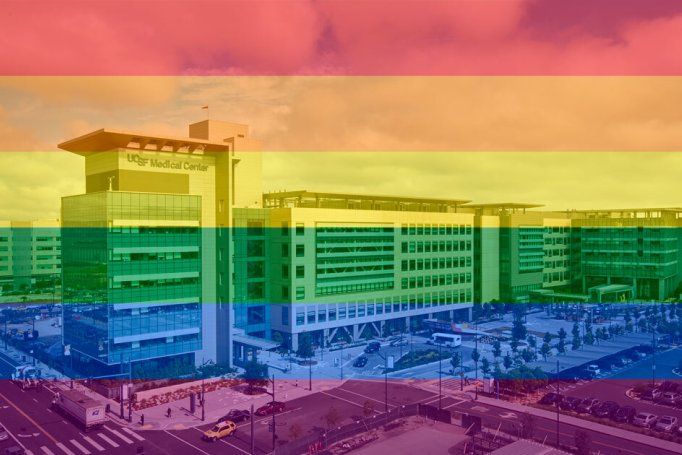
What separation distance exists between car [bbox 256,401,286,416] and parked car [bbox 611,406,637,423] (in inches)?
759

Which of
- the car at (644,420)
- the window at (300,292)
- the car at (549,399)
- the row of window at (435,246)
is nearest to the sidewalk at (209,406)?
the window at (300,292)

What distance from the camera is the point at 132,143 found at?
40.5m

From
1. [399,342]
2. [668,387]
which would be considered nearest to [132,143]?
[399,342]

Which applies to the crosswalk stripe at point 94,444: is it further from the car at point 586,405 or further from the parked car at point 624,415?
the parked car at point 624,415

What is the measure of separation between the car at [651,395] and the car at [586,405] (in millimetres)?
4154

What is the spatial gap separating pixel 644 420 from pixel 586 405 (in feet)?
10.8

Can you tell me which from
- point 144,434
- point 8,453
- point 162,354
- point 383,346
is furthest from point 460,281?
point 8,453

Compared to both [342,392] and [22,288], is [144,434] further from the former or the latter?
[22,288]

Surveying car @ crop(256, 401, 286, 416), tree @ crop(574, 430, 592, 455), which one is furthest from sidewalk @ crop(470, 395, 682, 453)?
car @ crop(256, 401, 286, 416)

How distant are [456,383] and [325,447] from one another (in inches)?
581

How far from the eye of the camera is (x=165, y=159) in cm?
4191

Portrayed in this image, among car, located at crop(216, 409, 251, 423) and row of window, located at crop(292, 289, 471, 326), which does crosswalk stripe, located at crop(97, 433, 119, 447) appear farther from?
row of window, located at crop(292, 289, 471, 326)

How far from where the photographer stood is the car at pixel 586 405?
33812mm

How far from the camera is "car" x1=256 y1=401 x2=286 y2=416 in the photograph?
1336 inches
